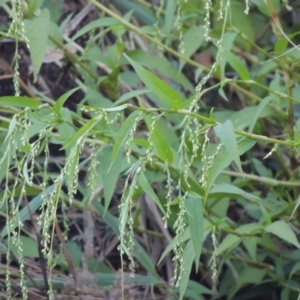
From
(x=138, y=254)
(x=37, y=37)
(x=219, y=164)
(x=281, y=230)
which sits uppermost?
(x=37, y=37)

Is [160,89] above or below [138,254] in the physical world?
above

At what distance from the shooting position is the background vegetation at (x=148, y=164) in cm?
90

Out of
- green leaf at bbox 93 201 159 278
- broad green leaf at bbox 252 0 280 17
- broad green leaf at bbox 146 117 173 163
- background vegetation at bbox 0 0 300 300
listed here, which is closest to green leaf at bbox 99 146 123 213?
background vegetation at bbox 0 0 300 300

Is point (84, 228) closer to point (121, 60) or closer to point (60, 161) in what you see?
point (60, 161)

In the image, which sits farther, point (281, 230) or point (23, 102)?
point (281, 230)

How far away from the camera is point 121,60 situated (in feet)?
4.31

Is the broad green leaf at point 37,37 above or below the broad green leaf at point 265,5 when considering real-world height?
below

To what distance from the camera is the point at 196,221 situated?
0.84 meters

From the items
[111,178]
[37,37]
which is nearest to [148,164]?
[111,178]

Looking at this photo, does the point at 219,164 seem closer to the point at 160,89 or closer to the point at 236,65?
the point at 160,89

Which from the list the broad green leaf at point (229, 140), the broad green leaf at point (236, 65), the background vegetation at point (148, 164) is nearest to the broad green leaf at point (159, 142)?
the background vegetation at point (148, 164)

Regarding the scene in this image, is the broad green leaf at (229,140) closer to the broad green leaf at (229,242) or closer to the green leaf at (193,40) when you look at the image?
the broad green leaf at (229,242)

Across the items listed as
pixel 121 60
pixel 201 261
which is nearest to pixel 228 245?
pixel 201 261

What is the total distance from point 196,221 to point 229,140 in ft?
0.50
